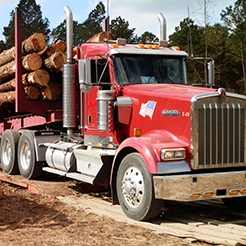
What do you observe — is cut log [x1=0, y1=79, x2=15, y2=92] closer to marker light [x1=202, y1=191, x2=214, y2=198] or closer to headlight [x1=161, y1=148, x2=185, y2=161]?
headlight [x1=161, y1=148, x2=185, y2=161]

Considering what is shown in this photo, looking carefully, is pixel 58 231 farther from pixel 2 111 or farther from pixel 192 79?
pixel 2 111

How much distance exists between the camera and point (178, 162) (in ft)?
24.6

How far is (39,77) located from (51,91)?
1.40 feet

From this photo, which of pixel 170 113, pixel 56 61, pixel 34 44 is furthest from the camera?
pixel 34 44

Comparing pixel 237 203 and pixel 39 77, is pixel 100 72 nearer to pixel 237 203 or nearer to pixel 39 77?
pixel 39 77

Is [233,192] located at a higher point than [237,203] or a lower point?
higher

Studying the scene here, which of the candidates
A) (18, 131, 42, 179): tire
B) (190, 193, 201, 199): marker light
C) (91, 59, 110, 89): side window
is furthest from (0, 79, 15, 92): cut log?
(190, 193, 201, 199): marker light

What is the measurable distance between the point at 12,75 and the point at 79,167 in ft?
13.4

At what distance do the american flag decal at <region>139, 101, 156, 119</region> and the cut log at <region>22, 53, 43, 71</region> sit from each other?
13.1ft

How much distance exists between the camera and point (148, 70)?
931 cm

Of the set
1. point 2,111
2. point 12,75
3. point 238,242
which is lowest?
point 238,242

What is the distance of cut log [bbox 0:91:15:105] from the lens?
12.6 meters

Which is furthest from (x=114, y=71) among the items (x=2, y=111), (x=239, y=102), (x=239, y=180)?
(x=2, y=111)

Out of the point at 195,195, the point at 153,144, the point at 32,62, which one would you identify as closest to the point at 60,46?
the point at 32,62
